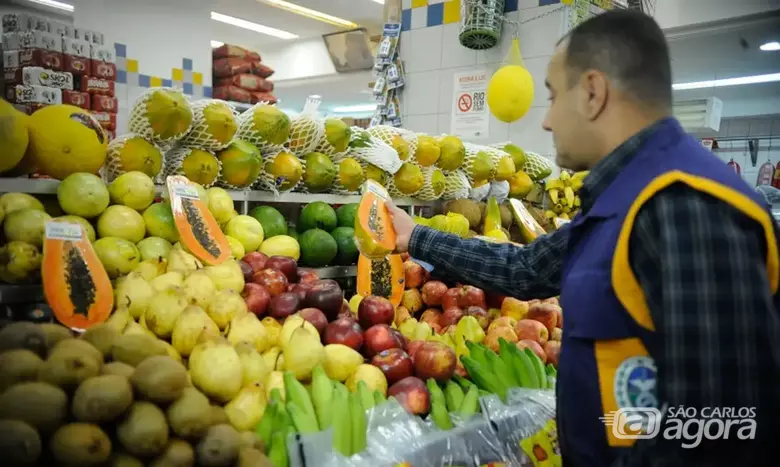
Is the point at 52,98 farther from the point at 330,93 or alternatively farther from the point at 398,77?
the point at 330,93

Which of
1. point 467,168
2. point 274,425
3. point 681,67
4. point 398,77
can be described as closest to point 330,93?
point 681,67

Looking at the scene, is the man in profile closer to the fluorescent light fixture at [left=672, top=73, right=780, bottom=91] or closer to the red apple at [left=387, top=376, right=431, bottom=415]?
the red apple at [left=387, top=376, right=431, bottom=415]

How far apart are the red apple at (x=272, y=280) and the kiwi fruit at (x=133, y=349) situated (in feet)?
2.79

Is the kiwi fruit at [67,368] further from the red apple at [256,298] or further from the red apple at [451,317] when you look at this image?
the red apple at [451,317]

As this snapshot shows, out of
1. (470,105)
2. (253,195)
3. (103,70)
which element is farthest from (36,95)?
(253,195)

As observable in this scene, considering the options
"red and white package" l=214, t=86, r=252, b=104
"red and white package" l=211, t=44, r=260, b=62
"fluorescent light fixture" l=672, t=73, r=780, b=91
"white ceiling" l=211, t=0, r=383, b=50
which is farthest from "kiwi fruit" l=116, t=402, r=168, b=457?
"fluorescent light fixture" l=672, t=73, r=780, b=91

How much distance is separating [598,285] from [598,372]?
0.18 m

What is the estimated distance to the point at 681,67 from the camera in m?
8.70

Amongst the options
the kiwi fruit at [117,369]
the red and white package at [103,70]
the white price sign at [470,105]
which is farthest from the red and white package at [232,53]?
the kiwi fruit at [117,369]

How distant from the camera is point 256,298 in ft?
6.91

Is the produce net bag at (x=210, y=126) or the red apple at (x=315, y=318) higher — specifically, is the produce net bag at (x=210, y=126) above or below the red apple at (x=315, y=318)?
above

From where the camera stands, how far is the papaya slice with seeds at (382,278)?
254cm

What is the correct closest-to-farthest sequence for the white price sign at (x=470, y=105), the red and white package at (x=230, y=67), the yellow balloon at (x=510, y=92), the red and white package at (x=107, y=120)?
the yellow balloon at (x=510, y=92) → the white price sign at (x=470, y=105) → the red and white package at (x=107, y=120) → the red and white package at (x=230, y=67)

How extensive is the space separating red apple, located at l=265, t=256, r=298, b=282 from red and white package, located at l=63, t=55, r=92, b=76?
5406mm
